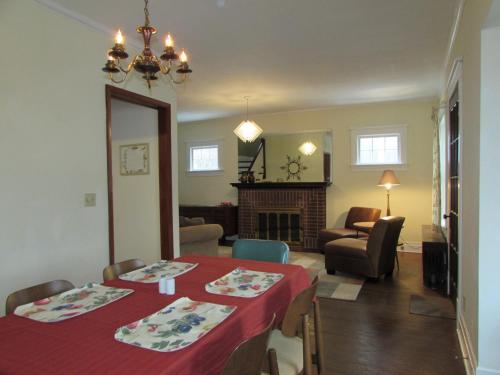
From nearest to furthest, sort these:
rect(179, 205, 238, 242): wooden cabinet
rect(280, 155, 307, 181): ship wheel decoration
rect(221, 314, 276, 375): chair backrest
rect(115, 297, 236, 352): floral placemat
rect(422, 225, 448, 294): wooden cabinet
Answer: rect(221, 314, 276, 375): chair backrest
rect(115, 297, 236, 352): floral placemat
rect(422, 225, 448, 294): wooden cabinet
rect(280, 155, 307, 181): ship wheel decoration
rect(179, 205, 238, 242): wooden cabinet

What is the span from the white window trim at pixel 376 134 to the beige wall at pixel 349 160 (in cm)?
7

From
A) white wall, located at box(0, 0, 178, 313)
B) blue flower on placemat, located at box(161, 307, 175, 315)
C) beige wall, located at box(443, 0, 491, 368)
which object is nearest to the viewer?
blue flower on placemat, located at box(161, 307, 175, 315)

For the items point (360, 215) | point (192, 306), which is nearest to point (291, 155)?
point (360, 215)

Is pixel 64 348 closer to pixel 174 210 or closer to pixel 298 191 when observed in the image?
pixel 174 210

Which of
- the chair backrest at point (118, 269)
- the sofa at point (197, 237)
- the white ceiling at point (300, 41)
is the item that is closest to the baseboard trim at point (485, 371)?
the chair backrest at point (118, 269)

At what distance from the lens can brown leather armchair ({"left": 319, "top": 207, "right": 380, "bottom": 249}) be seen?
18.5 feet

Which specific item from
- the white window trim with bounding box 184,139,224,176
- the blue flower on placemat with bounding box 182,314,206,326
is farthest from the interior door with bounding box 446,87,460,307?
the white window trim with bounding box 184,139,224,176

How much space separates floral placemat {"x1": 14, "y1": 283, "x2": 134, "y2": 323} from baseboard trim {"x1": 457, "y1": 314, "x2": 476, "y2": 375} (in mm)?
2097

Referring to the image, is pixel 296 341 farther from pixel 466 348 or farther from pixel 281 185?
pixel 281 185

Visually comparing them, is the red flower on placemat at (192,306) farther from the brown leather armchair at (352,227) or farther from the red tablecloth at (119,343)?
the brown leather armchair at (352,227)

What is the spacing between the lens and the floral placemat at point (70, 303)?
1.47 metres

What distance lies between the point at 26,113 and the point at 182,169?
212 inches

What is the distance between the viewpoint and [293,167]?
22.2 feet

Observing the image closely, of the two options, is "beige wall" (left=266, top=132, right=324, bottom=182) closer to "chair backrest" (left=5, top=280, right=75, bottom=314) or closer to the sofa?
the sofa
